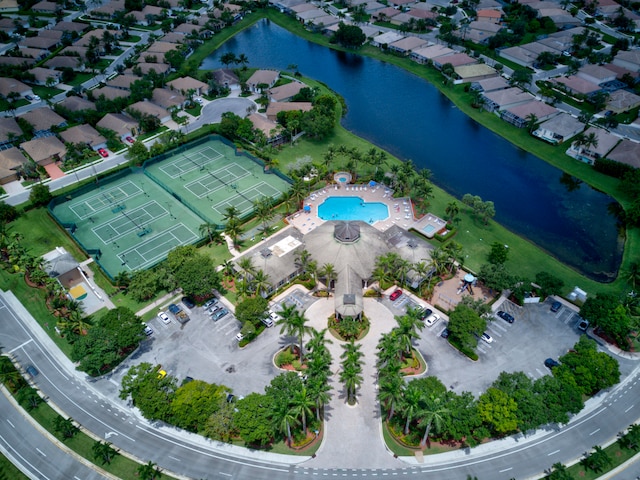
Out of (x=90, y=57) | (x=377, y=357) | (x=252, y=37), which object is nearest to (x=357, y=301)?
(x=377, y=357)

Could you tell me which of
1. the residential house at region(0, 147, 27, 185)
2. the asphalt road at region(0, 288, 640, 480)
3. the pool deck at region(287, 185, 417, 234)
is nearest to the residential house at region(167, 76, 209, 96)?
the residential house at region(0, 147, 27, 185)

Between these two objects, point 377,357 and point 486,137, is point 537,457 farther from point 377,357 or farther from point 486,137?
point 486,137

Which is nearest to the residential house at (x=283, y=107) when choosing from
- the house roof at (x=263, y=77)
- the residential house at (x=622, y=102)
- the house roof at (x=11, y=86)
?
the house roof at (x=263, y=77)

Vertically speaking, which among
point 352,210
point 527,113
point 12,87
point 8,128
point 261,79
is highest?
point 527,113

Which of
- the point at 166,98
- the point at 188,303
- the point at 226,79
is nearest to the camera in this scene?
the point at 188,303

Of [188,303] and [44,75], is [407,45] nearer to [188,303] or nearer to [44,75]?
[44,75]

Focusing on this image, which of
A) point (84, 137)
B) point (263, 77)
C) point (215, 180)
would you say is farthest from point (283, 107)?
point (84, 137)

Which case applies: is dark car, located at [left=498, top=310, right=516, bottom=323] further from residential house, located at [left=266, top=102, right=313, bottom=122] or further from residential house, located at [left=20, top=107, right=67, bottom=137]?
residential house, located at [left=20, top=107, right=67, bottom=137]

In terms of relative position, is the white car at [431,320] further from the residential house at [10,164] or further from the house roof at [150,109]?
the residential house at [10,164]
